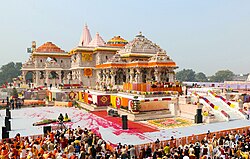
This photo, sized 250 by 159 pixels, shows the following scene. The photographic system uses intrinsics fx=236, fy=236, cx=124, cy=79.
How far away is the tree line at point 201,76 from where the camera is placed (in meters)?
104

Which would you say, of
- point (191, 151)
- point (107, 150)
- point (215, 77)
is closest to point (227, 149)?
point (191, 151)

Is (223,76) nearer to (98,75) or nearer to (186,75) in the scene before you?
(186,75)

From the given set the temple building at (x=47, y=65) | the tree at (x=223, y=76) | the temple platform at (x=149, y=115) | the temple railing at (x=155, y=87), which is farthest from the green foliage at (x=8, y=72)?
the tree at (x=223, y=76)

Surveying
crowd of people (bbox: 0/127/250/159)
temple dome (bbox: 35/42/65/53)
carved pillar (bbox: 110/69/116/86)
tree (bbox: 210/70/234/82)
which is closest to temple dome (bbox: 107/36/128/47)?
carved pillar (bbox: 110/69/116/86)

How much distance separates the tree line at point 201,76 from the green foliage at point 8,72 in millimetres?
73882

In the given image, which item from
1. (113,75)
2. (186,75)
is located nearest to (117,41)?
(113,75)

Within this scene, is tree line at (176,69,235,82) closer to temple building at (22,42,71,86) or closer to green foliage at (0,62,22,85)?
green foliage at (0,62,22,85)

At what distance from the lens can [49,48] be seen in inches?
1838

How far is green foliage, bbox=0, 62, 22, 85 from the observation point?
287 ft

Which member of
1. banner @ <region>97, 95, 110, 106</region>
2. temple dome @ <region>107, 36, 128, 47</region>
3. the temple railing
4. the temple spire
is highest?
the temple spire

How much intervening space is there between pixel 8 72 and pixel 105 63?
6746 centimetres

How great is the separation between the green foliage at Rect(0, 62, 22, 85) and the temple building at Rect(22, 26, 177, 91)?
47939 millimetres

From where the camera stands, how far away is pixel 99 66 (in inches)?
1480

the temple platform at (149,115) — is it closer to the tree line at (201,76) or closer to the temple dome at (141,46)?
the temple dome at (141,46)
